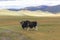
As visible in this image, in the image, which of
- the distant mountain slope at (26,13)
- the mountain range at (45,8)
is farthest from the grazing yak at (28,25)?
Result: the mountain range at (45,8)

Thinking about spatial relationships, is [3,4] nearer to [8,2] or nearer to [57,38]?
[8,2]

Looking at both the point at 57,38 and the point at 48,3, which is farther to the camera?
the point at 48,3

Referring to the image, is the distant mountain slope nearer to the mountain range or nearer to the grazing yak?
the mountain range

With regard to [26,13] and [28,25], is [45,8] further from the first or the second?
[28,25]

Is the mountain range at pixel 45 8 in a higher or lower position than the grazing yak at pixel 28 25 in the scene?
lower

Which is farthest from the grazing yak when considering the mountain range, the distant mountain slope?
the mountain range

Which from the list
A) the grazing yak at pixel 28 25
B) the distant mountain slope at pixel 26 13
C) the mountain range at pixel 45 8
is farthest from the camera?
the mountain range at pixel 45 8

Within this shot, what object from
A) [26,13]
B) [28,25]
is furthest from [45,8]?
[28,25]

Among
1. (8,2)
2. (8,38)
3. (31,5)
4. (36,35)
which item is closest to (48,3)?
(31,5)

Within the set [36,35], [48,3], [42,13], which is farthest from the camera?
[48,3]

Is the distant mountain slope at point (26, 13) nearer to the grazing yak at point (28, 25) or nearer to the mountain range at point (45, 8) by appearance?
the mountain range at point (45, 8)

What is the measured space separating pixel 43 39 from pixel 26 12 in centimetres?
288

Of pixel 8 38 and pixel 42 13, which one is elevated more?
pixel 8 38

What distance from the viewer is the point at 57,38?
7.52ft
